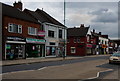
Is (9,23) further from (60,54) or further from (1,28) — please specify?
(60,54)

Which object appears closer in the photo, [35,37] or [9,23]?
[9,23]

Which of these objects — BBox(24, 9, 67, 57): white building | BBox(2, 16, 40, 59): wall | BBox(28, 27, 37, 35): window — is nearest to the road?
BBox(2, 16, 40, 59): wall

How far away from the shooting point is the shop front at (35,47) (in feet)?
103

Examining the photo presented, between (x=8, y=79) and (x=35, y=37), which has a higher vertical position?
(x=35, y=37)

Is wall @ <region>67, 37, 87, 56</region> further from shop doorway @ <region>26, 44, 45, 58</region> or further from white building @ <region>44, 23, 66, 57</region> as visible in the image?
shop doorway @ <region>26, 44, 45, 58</region>

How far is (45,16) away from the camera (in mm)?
40969

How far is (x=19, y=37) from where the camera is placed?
29297mm

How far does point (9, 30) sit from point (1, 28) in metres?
1.45

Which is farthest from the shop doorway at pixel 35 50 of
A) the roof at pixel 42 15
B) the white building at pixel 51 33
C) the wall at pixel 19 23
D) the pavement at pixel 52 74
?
the pavement at pixel 52 74

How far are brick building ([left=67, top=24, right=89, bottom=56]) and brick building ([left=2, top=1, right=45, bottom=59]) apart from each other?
19658mm

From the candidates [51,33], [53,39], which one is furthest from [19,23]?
[53,39]

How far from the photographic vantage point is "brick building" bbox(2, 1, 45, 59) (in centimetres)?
2730

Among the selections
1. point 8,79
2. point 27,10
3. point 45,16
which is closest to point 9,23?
point 27,10

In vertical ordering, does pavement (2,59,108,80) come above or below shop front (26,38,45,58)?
below
